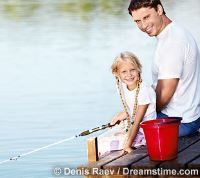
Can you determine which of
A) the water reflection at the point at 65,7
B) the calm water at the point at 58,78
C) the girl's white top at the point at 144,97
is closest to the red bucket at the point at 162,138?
the girl's white top at the point at 144,97

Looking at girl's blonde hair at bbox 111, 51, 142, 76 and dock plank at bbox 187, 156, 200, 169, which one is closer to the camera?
dock plank at bbox 187, 156, 200, 169

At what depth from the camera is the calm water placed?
10.5 meters

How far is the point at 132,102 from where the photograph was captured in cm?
682

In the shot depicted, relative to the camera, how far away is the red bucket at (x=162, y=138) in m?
6.30

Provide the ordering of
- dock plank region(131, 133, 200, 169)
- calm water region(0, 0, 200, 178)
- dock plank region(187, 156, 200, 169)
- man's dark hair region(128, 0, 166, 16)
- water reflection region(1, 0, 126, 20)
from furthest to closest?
water reflection region(1, 0, 126, 20) → calm water region(0, 0, 200, 178) → man's dark hair region(128, 0, 166, 16) → dock plank region(131, 133, 200, 169) → dock plank region(187, 156, 200, 169)

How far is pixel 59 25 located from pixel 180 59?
17.4 metres

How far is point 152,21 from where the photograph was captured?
690 cm

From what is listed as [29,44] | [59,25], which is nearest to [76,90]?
[29,44]

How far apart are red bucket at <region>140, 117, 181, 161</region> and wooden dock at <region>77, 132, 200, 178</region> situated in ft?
0.16

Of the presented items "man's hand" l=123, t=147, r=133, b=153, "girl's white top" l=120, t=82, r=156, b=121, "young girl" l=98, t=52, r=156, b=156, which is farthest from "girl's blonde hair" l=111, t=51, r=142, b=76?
"man's hand" l=123, t=147, r=133, b=153

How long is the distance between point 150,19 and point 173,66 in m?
0.35

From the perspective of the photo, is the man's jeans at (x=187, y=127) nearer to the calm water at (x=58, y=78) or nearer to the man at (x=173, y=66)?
the man at (x=173, y=66)

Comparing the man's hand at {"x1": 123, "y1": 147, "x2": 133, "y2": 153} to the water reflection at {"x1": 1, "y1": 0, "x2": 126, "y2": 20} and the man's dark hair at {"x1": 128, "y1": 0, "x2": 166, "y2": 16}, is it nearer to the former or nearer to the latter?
the man's dark hair at {"x1": 128, "y1": 0, "x2": 166, "y2": 16}

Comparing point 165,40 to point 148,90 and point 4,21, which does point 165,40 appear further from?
point 4,21
